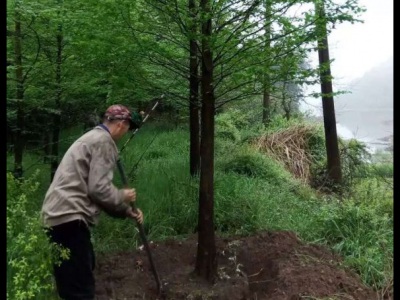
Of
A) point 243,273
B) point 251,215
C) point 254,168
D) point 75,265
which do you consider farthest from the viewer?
point 254,168

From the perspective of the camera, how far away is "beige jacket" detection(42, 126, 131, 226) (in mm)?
3311

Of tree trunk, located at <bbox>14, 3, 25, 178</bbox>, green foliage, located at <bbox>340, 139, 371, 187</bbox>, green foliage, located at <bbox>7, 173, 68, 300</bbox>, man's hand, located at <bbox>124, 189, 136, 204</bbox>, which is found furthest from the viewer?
green foliage, located at <bbox>340, 139, 371, 187</bbox>

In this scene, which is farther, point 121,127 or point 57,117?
point 57,117

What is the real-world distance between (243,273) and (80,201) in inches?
89.1

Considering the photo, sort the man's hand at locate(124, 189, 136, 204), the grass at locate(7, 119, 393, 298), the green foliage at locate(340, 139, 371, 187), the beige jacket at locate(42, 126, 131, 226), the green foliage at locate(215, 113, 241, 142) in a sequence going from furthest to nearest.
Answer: the green foliage at locate(215, 113, 241, 142), the green foliage at locate(340, 139, 371, 187), the grass at locate(7, 119, 393, 298), the man's hand at locate(124, 189, 136, 204), the beige jacket at locate(42, 126, 131, 226)

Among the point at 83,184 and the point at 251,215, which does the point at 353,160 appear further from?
the point at 83,184

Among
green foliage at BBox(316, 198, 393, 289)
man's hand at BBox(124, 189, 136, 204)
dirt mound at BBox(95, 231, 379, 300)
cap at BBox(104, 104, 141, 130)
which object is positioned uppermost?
cap at BBox(104, 104, 141, 130)

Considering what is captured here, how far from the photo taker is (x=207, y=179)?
183 inches

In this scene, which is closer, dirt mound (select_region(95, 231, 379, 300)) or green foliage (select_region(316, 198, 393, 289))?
dirt mound (select_region(95, 231, 379, 300))

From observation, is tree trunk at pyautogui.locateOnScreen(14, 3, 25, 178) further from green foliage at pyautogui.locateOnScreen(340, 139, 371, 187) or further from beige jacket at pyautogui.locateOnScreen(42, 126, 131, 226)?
green foliage at pyautogui.locateOnScreen(340, 139, 371, 187)

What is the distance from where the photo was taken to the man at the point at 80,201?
131 inches

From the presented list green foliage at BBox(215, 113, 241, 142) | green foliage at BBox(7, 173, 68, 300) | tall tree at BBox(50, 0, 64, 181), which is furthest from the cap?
green foliage at BBox(215, 113, 241, 142)

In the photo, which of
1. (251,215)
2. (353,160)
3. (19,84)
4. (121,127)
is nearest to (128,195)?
(121,127)

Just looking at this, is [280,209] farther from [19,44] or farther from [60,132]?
[19,44]
